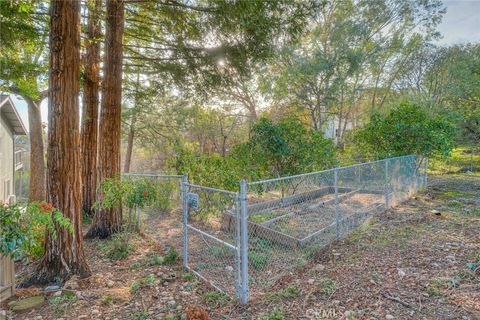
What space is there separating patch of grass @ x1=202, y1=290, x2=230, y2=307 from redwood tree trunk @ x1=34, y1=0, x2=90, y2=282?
1.85 meters

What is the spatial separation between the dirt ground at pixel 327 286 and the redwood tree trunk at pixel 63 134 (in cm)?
42

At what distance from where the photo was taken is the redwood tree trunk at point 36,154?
10562mm

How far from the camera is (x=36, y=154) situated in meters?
10.8

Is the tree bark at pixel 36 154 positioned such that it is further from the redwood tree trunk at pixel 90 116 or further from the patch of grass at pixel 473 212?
the patch of grass at pixel 473 212

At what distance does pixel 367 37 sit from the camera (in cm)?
1422

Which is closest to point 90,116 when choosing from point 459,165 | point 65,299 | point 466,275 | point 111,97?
point 111,97

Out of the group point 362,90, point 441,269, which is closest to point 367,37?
point 362,90

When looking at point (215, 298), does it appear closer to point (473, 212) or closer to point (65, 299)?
point (65, 299)

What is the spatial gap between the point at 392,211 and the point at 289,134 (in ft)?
10.5

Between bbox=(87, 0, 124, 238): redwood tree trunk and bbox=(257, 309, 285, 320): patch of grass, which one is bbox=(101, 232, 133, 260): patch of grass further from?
bbox=(257, 309, 285, 320): patch of grass

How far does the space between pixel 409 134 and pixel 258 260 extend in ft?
24.3

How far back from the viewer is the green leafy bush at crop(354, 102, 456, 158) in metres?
8.74

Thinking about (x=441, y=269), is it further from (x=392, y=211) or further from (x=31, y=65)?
(x=31, y=65)

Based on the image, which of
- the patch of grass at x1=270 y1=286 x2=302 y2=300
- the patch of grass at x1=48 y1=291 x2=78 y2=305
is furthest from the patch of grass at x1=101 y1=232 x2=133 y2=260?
the patch of grass at x1=270 y1=286 x2=302 y2=300
